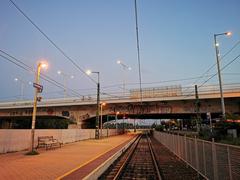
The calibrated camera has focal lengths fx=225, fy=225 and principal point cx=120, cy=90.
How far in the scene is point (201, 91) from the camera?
34.4 meters

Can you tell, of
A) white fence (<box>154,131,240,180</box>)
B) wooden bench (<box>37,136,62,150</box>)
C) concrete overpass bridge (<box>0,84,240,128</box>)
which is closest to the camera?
white fence (<box>154,131,240,180</box>)

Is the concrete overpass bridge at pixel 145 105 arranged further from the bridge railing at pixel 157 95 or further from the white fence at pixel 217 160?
the white fence at pixel 217 160

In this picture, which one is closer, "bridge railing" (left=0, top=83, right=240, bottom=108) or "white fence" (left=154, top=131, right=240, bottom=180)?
"white fence" (left=154, top=131, right=240, bottom=180)

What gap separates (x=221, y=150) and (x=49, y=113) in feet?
155

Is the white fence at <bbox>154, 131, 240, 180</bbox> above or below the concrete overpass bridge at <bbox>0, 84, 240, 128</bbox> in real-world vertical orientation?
below

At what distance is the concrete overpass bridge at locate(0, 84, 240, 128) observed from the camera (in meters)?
34.0

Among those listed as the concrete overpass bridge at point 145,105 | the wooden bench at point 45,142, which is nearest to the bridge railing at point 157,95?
the concrete overpass bridge at point 145,105

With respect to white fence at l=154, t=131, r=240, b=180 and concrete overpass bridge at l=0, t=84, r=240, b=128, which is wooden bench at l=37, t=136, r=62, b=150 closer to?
white fence at l=154, t=131, r=240, b=180

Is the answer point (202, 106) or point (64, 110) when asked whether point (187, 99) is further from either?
point (64, 110)

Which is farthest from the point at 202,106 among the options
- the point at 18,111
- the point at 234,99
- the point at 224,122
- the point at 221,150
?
the point at 18,111

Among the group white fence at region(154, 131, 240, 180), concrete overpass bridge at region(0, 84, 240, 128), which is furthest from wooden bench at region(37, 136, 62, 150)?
concrete overpass bridge at region(0, 84, 240, 128)

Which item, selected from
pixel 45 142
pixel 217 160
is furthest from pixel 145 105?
pixel 217 160

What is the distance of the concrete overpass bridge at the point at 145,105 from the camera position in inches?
1339

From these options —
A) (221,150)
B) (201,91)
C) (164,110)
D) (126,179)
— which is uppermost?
(201,91)
